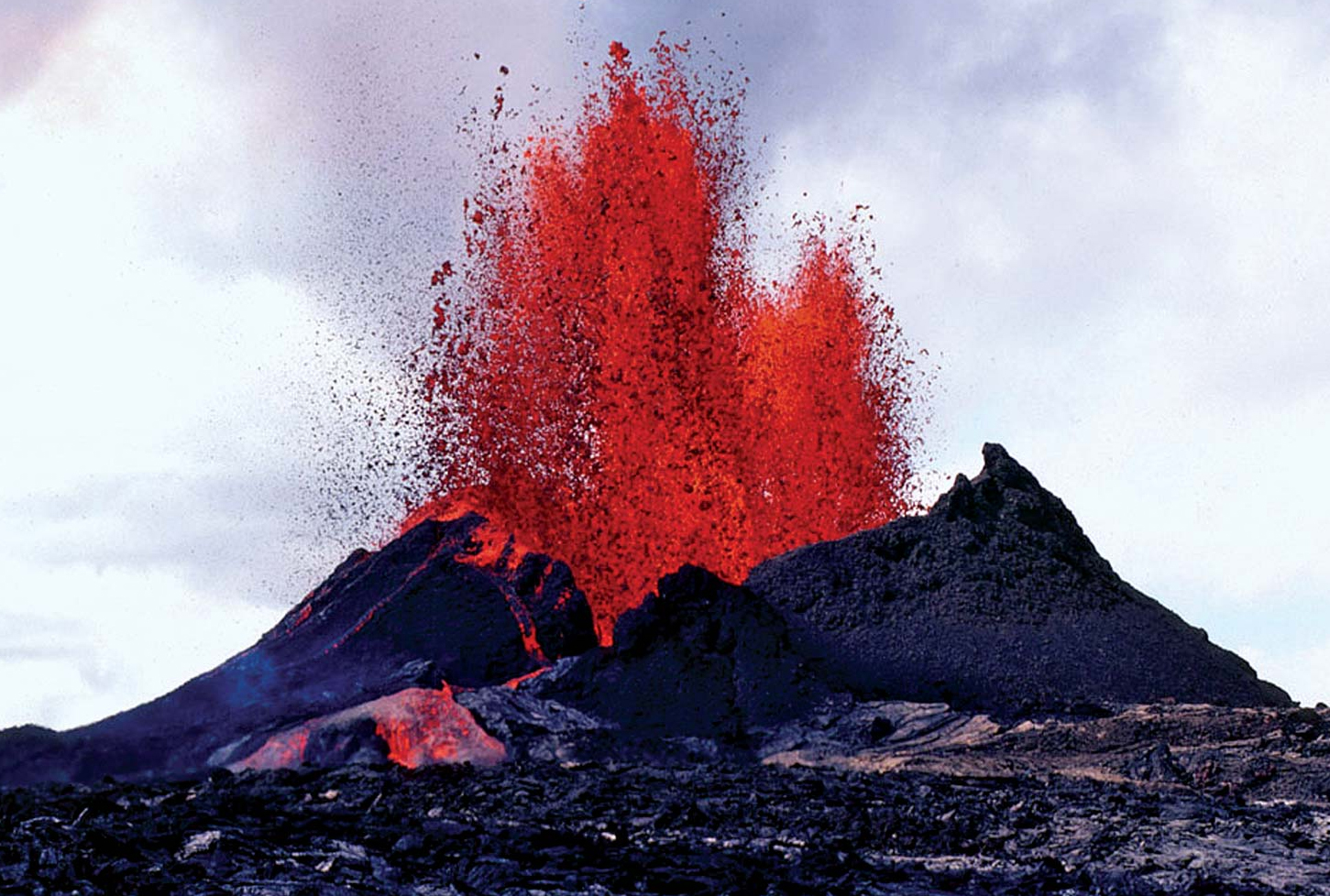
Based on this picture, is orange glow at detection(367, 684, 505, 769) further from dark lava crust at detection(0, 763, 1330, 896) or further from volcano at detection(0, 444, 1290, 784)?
dark lava crust at detection(0, 763, 1330, 896)

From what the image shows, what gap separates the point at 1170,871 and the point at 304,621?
14.3 meters

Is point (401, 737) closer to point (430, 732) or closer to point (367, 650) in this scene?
point (430, 732)

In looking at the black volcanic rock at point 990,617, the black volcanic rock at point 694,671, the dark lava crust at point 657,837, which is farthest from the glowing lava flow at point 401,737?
the black volcanic rock at point 990,617

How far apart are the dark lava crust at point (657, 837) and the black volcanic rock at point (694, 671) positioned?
308 cm

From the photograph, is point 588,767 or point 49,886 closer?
point 49,886

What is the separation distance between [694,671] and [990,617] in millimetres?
4515

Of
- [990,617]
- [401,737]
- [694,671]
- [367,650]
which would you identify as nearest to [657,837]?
[401,737]

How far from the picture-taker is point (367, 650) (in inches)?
728

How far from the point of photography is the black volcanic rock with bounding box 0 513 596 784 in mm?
16875

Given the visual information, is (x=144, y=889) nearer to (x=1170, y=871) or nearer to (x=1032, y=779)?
(x=1170, y=871)

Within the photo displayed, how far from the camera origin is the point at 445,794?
39.0 feet

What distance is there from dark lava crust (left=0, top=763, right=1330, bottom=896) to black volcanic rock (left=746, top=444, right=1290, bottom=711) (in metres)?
4.77

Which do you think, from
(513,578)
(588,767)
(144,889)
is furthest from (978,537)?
(144,889)

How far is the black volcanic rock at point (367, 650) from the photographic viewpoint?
55.4ft
